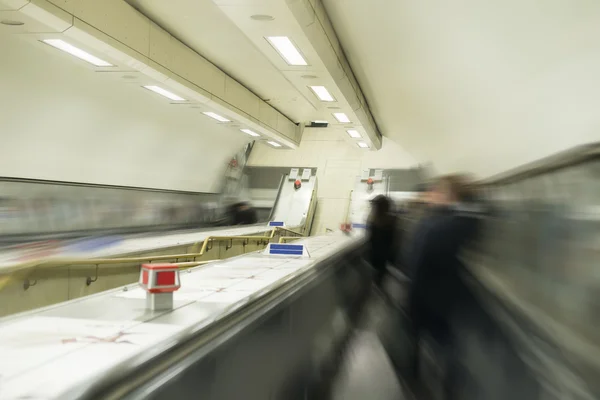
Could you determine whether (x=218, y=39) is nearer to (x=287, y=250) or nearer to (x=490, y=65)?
(x=490, y=65)

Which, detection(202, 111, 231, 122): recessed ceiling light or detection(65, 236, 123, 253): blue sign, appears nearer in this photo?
detection(65, 236, 123, 253): blue sign

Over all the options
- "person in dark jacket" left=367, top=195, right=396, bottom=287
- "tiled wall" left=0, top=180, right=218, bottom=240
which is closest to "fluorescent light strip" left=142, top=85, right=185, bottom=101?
"tiled wall" left=0, top=180, right=218, bottom=240

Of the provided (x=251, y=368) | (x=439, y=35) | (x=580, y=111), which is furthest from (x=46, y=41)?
(x=580, y=111)

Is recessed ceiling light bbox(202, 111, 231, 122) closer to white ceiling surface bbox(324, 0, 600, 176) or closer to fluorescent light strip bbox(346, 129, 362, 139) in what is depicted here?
white ceiling surface bbox(324, 0, 600, 176)

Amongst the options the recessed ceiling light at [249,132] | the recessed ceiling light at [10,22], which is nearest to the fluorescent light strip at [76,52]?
the recessed ceiling light at [10,22]

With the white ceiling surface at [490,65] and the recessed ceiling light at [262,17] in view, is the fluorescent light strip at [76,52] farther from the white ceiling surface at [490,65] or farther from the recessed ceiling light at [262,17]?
the white ceiling surface at [490,65]

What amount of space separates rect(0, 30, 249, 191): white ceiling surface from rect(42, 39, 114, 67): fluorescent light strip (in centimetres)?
21

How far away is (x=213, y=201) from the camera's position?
13797 millimetres

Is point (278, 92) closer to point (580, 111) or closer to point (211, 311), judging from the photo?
point (580, 111)

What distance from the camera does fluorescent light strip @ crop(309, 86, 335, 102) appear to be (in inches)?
314

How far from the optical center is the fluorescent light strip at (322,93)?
7969 mm

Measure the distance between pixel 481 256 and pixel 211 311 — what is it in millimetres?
4458

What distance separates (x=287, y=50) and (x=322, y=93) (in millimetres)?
2349

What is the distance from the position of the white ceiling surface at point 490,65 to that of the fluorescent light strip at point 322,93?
65cm
